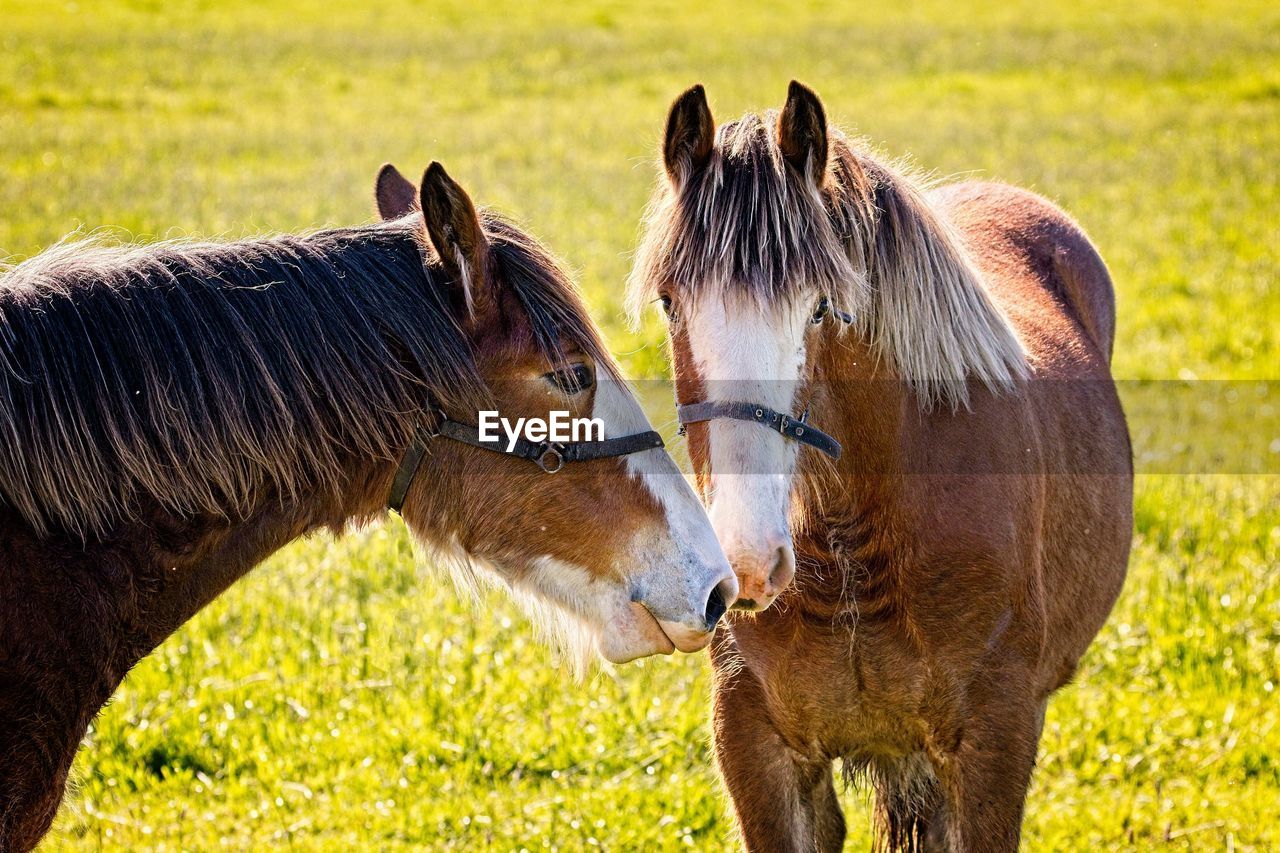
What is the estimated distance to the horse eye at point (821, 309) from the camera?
3156 mm

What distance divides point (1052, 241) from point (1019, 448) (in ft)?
6.33

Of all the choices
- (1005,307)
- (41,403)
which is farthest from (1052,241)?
(41,403)

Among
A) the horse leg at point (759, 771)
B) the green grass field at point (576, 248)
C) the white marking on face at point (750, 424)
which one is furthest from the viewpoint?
the green grass field at point (576, 248)

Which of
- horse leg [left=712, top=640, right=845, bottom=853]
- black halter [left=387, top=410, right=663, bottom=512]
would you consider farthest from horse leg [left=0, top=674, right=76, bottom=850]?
horse leg [left=712, top=640, right=845, bottom=853]

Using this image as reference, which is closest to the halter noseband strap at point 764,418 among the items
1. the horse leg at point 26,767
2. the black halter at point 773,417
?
the black halter at point 773,417

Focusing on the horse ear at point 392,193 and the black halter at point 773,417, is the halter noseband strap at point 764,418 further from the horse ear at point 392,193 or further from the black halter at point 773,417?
the horse ear at point 392,193

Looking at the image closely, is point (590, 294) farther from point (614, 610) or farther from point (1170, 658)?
point (614, 610)

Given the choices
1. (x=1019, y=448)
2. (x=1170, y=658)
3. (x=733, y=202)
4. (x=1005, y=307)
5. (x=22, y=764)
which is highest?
(x=733, y=202)

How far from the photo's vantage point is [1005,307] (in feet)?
14.5

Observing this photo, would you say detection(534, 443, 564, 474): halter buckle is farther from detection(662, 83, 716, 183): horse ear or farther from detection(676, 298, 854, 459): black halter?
detection(662, 83, 716, 183): horse ear

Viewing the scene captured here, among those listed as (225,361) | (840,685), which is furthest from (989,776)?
(225,361)

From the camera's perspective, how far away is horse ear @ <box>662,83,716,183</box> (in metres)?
3.26

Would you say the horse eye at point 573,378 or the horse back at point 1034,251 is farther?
the horse back at point 1034,251

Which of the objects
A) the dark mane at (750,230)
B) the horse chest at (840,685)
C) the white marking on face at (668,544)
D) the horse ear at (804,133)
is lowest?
the horse chest at (840,685)
